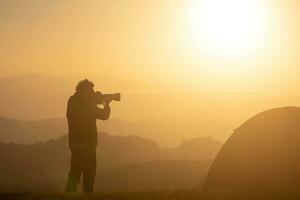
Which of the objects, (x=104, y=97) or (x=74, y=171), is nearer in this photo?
(x=74, y=171)

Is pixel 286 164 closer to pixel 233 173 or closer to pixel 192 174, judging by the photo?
pixel 233 173

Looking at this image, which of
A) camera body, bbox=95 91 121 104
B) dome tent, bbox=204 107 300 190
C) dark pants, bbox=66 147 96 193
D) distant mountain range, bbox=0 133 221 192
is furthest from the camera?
distant mountain range, bbox=0 133 221 192

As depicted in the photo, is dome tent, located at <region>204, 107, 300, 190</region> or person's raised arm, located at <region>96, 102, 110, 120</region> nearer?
person's raised arm, located at <region>96, 102, 110, 120</region>

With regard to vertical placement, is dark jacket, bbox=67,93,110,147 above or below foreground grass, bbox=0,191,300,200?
above

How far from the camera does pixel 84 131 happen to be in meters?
16.9

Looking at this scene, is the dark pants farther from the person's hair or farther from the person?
the person's hair

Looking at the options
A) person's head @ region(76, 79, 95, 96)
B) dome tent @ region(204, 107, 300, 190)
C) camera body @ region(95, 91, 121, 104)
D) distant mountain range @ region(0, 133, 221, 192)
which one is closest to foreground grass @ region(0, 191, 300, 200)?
person's head @ region(76, 79, 95, 96)

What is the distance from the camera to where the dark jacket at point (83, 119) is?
1689cm

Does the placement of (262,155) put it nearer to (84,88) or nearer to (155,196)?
(155,196)

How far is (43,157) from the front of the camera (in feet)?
206

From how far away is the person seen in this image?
1689 cm

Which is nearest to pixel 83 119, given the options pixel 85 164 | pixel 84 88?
pixel 84 88

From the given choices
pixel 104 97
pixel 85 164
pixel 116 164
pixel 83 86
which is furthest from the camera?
pixel 116 164

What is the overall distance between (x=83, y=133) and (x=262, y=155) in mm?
7105
